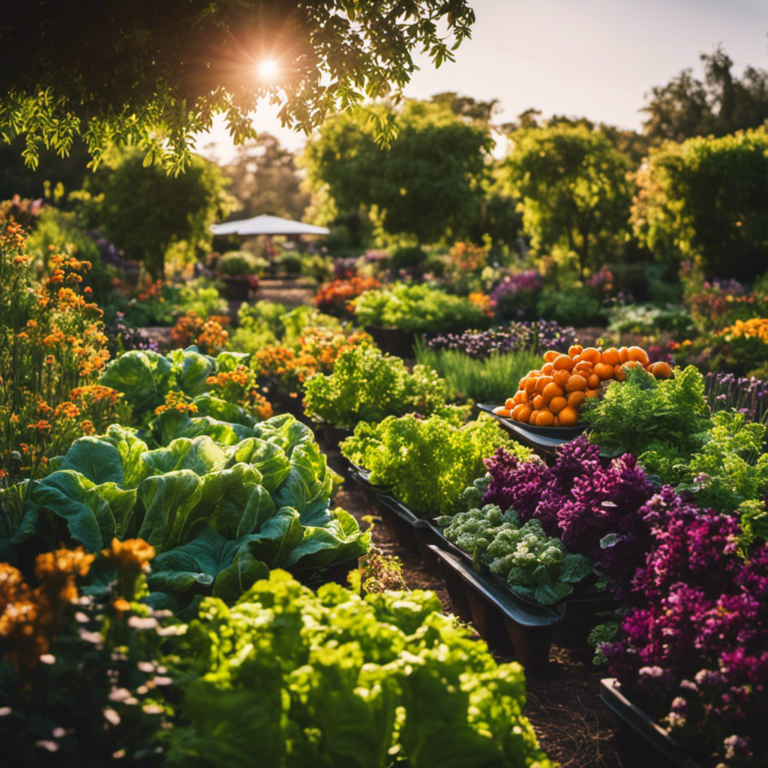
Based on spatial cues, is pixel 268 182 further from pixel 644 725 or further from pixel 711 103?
pixel 644 725

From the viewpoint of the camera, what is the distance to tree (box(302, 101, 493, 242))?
679 inches

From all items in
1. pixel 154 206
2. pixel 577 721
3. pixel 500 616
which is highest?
pixel 154 206

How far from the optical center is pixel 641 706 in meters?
2.27

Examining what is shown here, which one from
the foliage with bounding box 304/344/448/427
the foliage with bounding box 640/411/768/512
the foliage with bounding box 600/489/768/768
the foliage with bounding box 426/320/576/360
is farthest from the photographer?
the foliage with bounding box 426/320/576/360

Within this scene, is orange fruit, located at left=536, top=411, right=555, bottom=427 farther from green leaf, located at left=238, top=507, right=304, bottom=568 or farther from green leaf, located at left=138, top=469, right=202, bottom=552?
green leaf, located at left=138, top=469, right=202, bottom=552

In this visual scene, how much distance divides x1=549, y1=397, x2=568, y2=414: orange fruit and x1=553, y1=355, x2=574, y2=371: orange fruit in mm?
293

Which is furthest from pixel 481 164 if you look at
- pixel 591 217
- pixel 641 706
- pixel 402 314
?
pixel 641 706

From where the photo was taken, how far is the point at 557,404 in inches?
167

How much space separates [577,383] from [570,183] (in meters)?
14.1

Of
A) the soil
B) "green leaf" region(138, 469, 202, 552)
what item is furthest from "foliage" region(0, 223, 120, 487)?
the soil

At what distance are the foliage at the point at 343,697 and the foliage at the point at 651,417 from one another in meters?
2.06

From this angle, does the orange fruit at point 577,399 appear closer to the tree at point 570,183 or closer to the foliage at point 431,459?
the foliage at point 431,459

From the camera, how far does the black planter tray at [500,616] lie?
2.95 m

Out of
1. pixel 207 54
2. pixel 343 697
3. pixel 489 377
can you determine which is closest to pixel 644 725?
pixel 343 697
